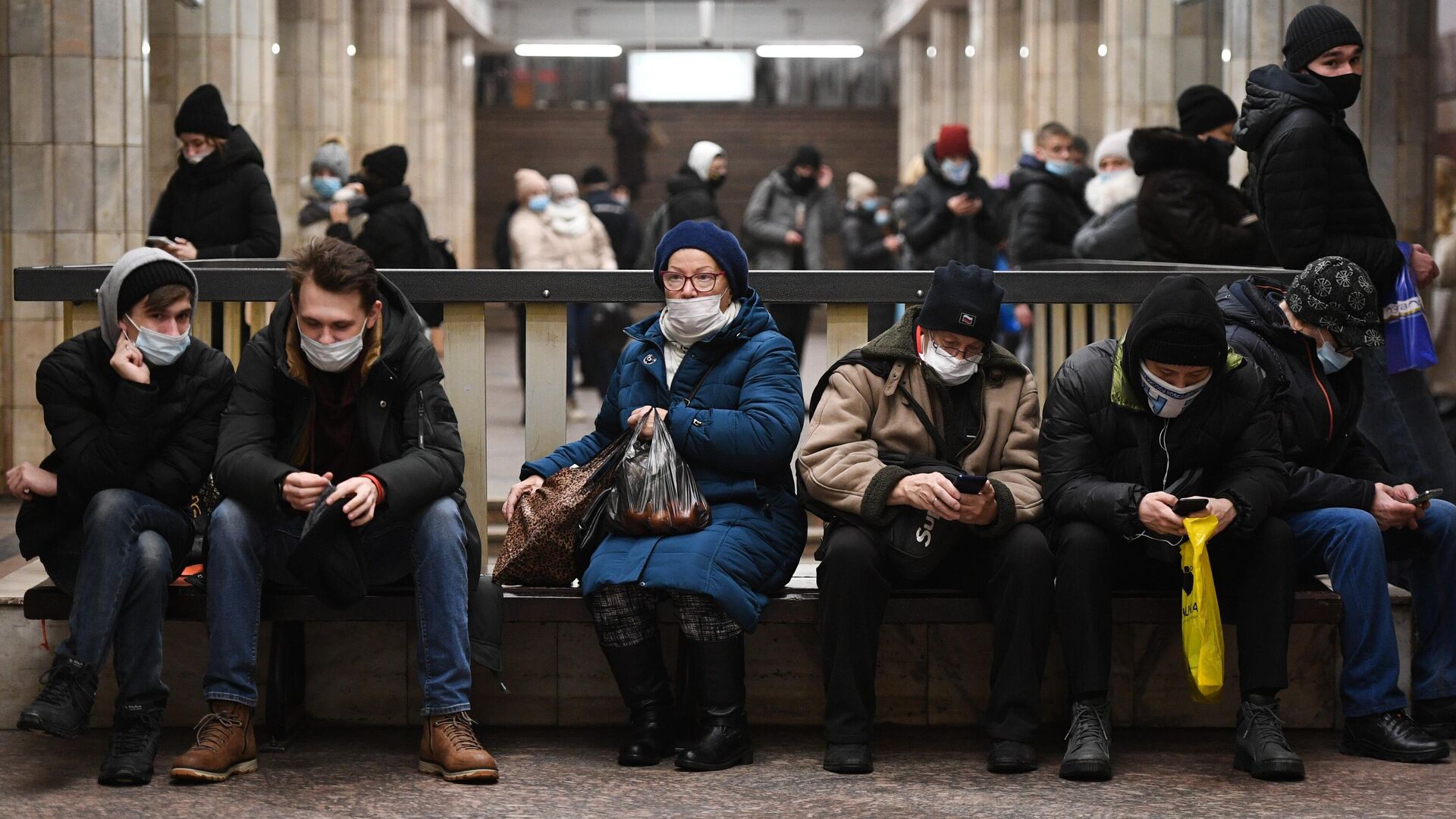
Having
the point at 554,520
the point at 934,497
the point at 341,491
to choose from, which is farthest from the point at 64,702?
the point at 934,497

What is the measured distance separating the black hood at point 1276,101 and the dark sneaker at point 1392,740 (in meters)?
2.06

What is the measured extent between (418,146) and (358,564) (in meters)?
24.7

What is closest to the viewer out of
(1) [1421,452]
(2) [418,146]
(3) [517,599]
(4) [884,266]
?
(3) [517,599]

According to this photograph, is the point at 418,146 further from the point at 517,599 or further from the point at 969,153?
the point at 517,599

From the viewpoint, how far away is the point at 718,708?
5051 millimetres

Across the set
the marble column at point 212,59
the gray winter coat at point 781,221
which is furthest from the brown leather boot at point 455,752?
the marble column at point 212,59

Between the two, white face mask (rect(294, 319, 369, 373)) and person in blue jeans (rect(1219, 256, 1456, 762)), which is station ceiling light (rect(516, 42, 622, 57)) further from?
white face mask (rect(294, 319, 369, 373))

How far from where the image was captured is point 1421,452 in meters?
5.97

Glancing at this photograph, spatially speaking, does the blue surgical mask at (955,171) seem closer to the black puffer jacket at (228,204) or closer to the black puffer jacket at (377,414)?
the black puffer jacket at (228,204)

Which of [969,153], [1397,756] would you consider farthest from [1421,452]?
[969,153]

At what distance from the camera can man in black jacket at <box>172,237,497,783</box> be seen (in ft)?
16.0

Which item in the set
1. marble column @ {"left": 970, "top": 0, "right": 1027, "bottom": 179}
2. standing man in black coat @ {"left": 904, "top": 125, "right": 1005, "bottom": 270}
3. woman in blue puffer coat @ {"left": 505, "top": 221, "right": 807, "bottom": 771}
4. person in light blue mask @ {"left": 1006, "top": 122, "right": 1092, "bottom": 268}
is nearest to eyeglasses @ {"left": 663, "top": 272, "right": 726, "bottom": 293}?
woman in blue puffer coat @ {"left": 505, "top": 221, "right": 807, "bottom": 771}

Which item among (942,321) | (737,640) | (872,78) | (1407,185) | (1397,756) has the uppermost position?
(872,78)

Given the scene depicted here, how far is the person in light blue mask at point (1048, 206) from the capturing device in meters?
10.1
